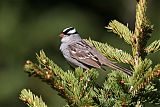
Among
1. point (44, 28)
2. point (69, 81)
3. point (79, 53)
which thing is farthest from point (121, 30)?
point (44, 28)

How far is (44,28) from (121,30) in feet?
37.3

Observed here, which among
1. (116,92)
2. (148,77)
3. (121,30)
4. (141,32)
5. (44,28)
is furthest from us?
(44,28)

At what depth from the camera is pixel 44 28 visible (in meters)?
14.0

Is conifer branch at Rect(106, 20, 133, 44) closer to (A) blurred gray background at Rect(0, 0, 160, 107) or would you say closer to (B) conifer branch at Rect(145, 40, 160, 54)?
(B) conifer branch at Rect(145, 40, 160, 54)

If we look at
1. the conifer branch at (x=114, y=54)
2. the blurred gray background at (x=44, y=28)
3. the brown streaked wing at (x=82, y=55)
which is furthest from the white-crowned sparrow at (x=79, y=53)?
the blurred gray background at (x=44, y=28)

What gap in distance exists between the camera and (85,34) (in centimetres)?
1346

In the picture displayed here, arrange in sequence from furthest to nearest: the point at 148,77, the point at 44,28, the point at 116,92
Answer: the point at 44,28 → the point at 116,92 → the point at 148,77

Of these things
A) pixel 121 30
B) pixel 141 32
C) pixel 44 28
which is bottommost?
pixel 141 32

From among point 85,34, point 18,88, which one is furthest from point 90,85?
point 85,34

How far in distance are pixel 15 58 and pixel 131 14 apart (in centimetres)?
308

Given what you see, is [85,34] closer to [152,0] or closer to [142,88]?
[152,0]

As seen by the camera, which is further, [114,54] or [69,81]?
[114,54]

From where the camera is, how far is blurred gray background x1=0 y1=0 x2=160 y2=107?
1239 cm

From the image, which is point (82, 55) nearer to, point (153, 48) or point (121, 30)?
point (121, 30)
